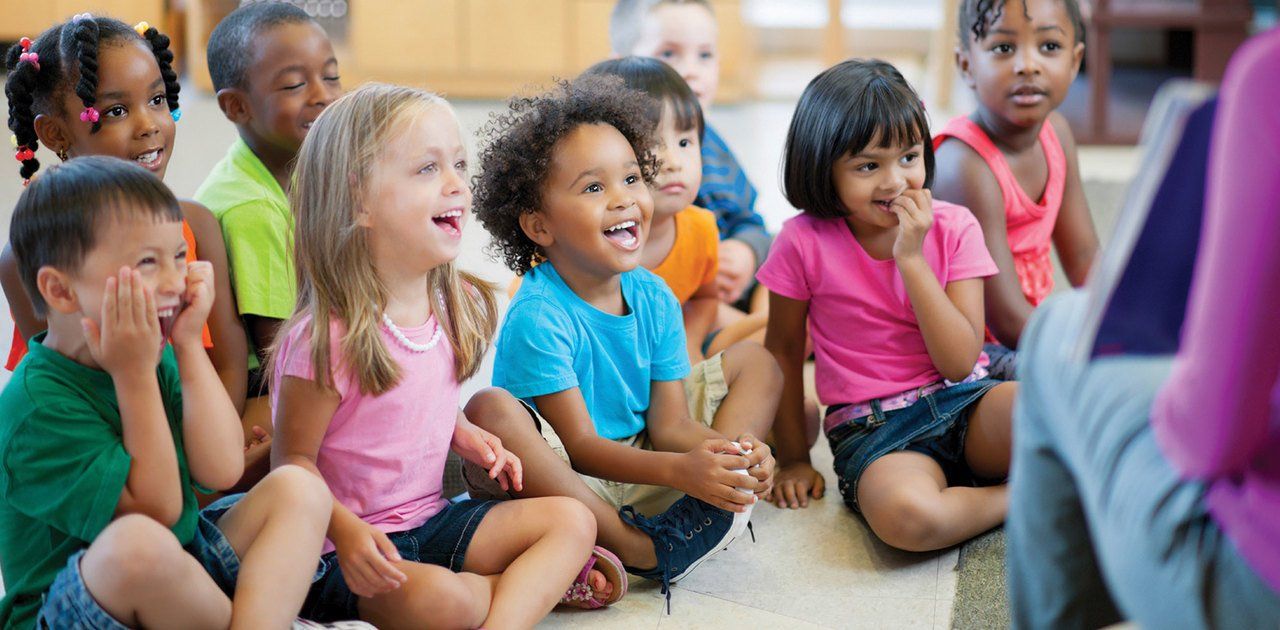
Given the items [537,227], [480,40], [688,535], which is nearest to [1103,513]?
[688,535]

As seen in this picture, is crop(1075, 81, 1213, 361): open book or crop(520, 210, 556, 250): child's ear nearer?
crop(1075, 81, 1213, 361): open book

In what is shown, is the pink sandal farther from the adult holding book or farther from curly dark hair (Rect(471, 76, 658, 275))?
the adult holding book

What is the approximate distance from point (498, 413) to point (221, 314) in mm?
404

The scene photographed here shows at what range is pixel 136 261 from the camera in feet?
4.05

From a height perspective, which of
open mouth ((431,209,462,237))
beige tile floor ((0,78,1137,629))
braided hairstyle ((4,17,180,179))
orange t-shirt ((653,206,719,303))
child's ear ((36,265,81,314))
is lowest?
beige tile floor ((0,78,1137,629))

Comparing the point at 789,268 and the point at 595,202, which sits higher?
the point at 595,202

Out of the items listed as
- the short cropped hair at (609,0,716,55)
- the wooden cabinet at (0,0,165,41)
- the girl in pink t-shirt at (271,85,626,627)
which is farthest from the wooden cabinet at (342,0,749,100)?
the girl in pink t-shirt at (271,85,626,627)

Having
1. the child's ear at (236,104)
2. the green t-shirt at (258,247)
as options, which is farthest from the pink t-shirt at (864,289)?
the child's ear at (236,104)

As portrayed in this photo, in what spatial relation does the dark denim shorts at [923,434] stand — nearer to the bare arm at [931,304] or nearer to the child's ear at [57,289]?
the bare arm at [931,304]

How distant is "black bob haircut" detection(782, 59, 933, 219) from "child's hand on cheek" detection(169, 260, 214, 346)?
33.6 inches

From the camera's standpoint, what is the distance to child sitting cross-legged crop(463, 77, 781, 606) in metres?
1.60

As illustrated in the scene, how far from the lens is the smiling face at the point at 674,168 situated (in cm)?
206

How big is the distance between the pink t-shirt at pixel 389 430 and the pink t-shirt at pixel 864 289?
55 cm

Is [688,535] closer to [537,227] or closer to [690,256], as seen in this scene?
[537,227]
